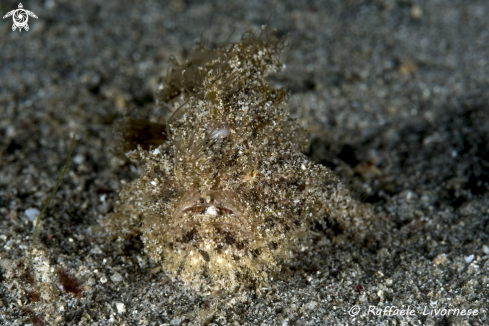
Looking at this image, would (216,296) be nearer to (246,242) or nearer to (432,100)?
(246,242)

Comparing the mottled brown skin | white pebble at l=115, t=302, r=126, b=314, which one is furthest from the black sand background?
the mottled brown skin

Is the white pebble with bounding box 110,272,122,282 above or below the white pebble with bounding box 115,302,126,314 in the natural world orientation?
above

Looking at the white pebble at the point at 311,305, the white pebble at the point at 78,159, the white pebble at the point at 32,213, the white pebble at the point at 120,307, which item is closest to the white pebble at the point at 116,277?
the white pebble at the point at 120,307

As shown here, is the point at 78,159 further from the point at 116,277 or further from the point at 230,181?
Result: the point at 230,181

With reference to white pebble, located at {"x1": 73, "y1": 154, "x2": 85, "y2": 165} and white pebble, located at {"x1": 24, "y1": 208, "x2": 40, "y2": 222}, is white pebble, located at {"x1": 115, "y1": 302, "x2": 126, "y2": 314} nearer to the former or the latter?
white pebble, located at {"x1": 24, "y1": 208, "x2": 40, "y2": 222}

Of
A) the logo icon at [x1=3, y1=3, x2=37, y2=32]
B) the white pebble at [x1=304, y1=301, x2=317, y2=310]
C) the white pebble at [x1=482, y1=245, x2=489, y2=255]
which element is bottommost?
the white pebble at [x1=304, y1=301, x2=317, y2=310]

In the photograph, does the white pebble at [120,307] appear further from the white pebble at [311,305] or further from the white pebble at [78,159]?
the white pebble at [78,159]

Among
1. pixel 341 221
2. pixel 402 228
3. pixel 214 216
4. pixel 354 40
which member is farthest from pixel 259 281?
pixel 354 40
